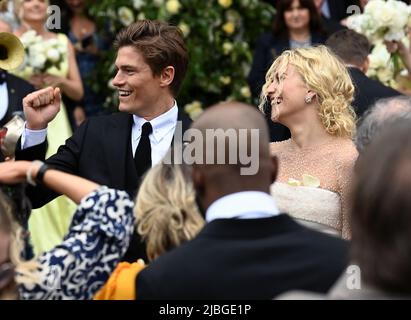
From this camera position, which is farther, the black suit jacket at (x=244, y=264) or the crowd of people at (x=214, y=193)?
the black suit jacket at (x=244, y=264)

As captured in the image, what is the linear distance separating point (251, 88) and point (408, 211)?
18.9ft

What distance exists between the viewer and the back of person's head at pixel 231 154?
302 cm

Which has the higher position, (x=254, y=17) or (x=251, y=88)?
(x=254, y=17)

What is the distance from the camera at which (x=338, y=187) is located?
4.85m

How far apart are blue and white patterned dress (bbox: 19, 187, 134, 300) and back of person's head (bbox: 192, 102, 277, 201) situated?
24 centimetres

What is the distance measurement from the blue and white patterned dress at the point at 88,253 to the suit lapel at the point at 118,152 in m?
1.59

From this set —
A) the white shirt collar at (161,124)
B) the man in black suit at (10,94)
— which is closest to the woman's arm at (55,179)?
the white shirt collar at (161,124)

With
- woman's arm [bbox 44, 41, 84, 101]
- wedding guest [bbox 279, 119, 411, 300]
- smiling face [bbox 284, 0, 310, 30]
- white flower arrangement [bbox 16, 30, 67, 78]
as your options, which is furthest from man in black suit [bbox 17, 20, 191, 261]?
smiling face [bbox 284, 0, 310, 30]

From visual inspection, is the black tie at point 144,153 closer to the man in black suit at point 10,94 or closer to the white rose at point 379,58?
the man in black suit at point 10,94

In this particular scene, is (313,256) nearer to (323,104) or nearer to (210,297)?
(210,297)

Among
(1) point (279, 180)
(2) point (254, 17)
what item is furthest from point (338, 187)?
(2) point (254, 17)

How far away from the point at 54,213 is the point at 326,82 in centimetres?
292


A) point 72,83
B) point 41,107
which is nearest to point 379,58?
point 72,83

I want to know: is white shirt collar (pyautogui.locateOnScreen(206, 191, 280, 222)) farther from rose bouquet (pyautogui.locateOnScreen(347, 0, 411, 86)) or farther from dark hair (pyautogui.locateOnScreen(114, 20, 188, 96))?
rose bouquet (pyautogui.locateOnScreen(347, 0, 411, 86))
